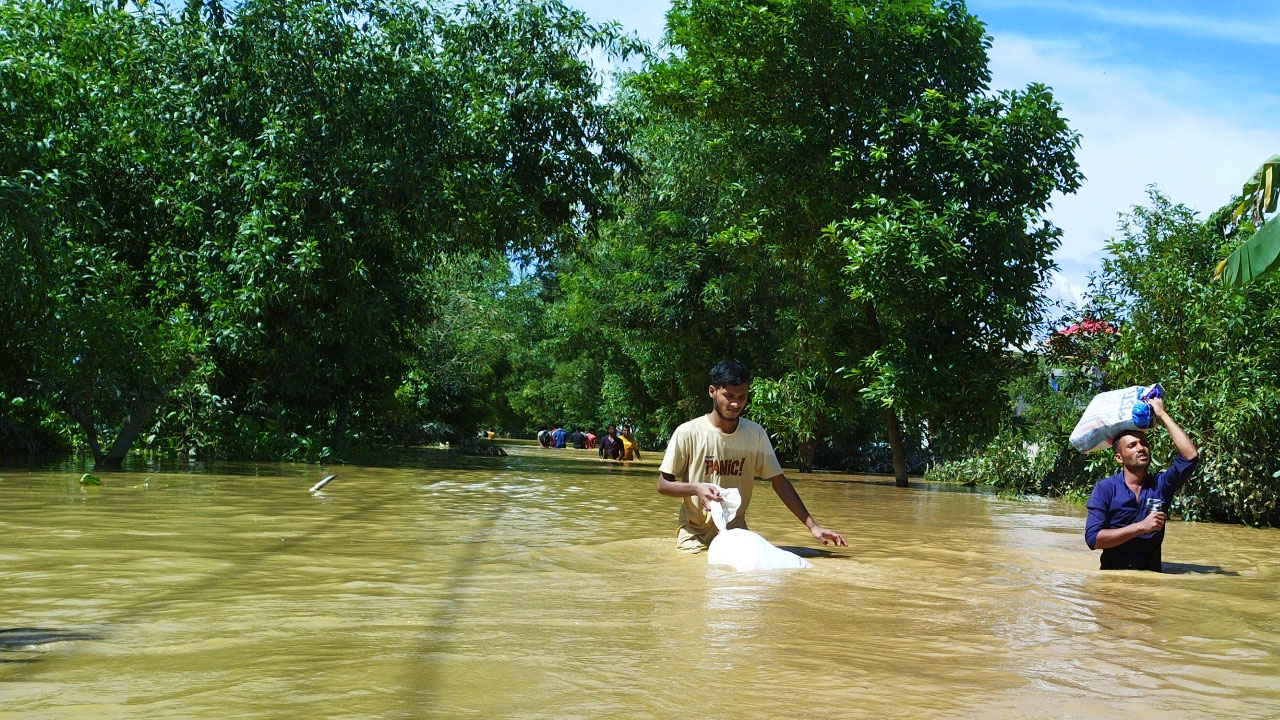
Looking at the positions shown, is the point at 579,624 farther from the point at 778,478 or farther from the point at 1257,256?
the point at 1257,256

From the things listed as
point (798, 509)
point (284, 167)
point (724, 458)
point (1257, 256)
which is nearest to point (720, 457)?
point (724, 458)

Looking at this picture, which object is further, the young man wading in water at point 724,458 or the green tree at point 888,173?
the green tree at point 888,173

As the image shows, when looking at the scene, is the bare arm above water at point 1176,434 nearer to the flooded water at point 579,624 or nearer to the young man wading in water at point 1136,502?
the young man wading in water at point 1136,502

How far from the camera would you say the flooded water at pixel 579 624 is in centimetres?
409

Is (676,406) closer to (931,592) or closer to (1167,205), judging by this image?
(1167,205)

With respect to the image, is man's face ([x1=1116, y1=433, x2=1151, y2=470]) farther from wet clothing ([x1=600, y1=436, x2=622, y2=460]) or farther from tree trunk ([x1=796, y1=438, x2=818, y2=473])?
wet clothing ([x1=600, y1=436, x2=622, y2=460])

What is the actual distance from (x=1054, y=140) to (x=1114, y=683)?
18.5 metres

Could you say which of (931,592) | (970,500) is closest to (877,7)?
(970,500)

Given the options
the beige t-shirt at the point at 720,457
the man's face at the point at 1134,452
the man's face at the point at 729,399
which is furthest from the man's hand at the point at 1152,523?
the man's face at the point at 729,399

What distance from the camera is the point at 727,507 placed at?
8203mm

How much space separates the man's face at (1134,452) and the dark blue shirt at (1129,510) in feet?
0.43

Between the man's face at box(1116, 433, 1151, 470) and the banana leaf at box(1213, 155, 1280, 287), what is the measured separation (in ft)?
5.12

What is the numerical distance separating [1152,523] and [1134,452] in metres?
0.55

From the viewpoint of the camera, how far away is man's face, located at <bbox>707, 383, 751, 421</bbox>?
26.4 feet
